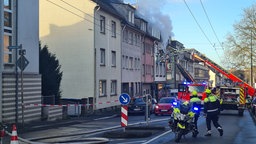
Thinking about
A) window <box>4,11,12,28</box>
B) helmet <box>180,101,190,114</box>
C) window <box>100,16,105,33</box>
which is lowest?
helmet <box>180,101,190,114</box>

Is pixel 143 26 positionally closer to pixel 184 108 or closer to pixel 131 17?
pixel 131 17

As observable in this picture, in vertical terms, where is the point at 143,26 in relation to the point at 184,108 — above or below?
above

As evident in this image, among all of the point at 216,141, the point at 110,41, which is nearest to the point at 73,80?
the point at 110,41

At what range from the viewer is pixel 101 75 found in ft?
118

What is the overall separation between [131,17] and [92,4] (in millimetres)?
14267

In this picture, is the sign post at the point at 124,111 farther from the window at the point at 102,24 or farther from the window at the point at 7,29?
the window at the point at 102,24

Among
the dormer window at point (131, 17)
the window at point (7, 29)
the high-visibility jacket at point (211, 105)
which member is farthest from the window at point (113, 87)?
the high-visibility jacket at point (211, 105)

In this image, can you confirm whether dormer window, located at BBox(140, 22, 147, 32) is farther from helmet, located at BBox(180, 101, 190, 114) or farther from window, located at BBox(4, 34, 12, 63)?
helmet, located at BBox(180, 101, 190, 114)

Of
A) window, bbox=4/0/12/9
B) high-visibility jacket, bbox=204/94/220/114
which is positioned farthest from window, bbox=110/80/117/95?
high-visibility jacket, bbox=204/94/220/114

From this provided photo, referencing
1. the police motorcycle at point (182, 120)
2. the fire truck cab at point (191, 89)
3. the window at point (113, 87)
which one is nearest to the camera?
the police motorcycle at point (182, 120)

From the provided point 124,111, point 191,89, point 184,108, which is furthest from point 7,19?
point 191,89

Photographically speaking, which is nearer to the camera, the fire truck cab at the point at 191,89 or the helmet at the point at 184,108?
the helmet at the point at 184,108

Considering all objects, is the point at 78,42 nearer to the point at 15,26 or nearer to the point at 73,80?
the point at 73,80

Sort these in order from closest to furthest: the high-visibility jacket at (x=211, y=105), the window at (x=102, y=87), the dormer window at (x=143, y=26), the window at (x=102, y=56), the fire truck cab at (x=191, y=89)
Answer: the high-visibility jacket at (x=211, y=105)
the fire truck cab at (x=191, y=89)
the window at (x=102, y=87)
the window at (x=102, y=56)
the dormer window at (x=143, y=26)
